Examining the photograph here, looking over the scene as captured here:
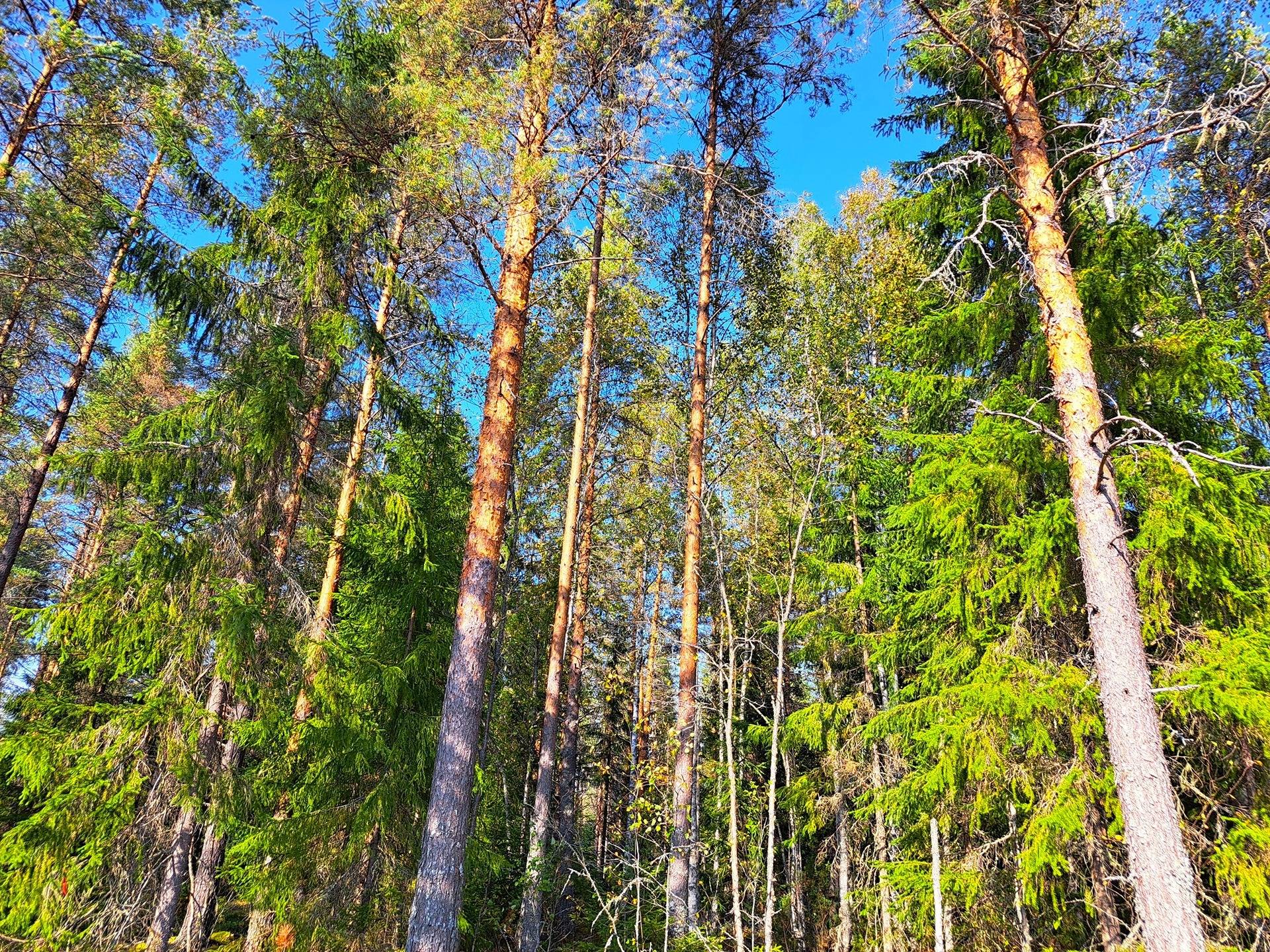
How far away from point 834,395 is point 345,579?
870 centimetres

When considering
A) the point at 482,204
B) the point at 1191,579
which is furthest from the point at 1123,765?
the point at 482,204

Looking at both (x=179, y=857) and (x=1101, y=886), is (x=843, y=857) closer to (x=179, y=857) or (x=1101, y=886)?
(x=1101, y=886)

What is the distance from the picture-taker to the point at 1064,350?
541 cm

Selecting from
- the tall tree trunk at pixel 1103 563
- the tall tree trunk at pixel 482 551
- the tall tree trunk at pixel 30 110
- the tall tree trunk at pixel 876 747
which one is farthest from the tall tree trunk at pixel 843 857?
the tall tree trunk at pixel 30 110

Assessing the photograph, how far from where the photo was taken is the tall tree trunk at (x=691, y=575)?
7.78 meters

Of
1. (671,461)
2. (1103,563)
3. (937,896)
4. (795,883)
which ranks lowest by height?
(795,883)

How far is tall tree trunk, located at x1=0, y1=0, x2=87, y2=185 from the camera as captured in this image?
765 cm

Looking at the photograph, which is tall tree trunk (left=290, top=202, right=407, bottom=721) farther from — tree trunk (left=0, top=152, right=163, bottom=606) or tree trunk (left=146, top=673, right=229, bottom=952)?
tree trunk (left=0, top=152, right=163, bottom=606)

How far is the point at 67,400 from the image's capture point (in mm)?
11109

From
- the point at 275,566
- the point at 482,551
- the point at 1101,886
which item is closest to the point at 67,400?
the point at 275,566

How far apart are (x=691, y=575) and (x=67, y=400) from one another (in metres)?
11.1

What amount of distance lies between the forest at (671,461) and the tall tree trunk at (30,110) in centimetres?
4

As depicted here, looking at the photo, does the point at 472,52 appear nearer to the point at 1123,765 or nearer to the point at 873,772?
the point at 1123,765

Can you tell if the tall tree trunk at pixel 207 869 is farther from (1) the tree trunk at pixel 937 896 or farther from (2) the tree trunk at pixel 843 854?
(2) the tree trunk at pixel 843 854
